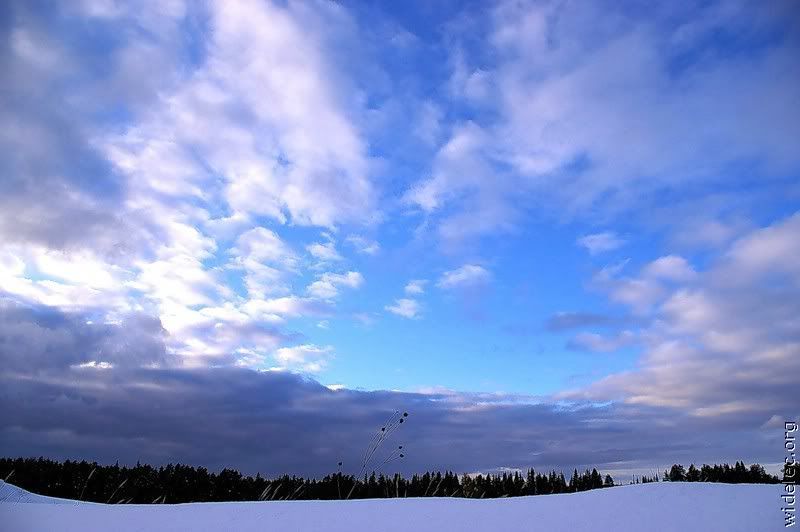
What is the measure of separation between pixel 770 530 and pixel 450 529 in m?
1.29

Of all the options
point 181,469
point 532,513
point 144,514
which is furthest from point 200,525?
point 181,469

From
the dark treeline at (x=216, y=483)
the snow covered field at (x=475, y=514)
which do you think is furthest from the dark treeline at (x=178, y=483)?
the snow covered field at (x=475, y=514)

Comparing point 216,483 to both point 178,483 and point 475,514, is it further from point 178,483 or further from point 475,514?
point 475,514

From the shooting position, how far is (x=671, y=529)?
8.67 ft

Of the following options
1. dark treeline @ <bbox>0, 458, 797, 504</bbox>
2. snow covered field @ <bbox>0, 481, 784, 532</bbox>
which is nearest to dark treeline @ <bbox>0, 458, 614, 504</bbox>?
dark treeline @ <bbox>0, 458, 797, 504</bbox>

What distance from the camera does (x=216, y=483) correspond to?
384 inches

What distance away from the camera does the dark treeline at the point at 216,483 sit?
7.83 meters

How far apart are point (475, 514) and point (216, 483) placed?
7.82m

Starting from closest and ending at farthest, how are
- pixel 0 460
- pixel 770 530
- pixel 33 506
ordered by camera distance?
pixel 770 530, pixel 33 506, pixel 0 460

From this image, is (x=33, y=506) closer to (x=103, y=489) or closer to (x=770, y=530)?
(x=770, y=530)

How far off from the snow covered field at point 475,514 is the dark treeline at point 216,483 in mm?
4540

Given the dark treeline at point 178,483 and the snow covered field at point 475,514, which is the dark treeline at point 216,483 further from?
the snow covered field at point 475,514

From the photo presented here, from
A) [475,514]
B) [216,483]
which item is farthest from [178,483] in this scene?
[475,514]

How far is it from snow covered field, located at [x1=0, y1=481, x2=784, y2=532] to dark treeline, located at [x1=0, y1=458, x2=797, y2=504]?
179 inches
